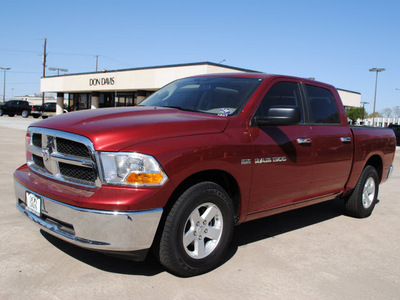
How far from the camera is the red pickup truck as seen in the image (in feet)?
9.21

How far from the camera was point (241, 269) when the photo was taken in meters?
3.52

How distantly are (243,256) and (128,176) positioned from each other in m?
1.65

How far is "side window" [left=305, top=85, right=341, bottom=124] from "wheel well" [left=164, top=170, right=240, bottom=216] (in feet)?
5.26

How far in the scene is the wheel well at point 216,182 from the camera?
10.2 ft

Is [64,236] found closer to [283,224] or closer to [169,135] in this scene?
[169,135]

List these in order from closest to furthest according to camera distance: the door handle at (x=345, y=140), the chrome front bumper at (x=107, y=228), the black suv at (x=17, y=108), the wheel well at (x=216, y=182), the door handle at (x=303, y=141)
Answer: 1. the chrome front bumper at (x=107, y=228)
2. the wheel well at (x=216, y=182)
3. the door handle at (x=303, y=141)
4. the door handle at (x=345, y=140)
5. the black suv at (x=17, y=108)

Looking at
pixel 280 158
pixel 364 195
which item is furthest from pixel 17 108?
pixel 280 158

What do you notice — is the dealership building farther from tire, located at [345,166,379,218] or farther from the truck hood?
the truck hood

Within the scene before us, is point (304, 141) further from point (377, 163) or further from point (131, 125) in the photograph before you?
point (377, 163)

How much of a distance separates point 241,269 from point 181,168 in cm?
121

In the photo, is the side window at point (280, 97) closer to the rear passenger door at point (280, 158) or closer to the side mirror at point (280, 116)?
the rear passenger door at point (280, 158)

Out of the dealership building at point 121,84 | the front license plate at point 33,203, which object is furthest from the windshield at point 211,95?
the dealership building at point 121,84

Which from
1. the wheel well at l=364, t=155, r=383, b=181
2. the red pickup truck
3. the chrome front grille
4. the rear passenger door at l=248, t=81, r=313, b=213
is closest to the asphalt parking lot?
the red pickup truck

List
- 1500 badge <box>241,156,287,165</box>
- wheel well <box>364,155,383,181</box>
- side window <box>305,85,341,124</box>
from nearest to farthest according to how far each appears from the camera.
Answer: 1500 badge <box>241,156,287,165</box> → side window <box>305,85,341,124</box> → wheel well <box>364,155,383,181</box>
